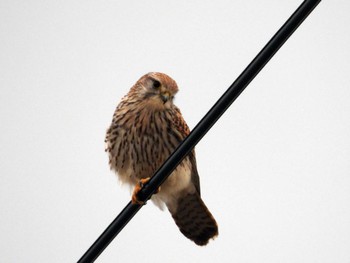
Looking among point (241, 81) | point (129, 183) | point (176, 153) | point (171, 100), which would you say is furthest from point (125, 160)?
point (241, 81)

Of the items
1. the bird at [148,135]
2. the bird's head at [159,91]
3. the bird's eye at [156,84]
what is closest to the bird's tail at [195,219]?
the bird at [148,135]

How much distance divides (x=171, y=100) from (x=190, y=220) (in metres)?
1.33

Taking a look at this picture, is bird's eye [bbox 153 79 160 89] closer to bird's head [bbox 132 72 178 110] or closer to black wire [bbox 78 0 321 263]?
bird's head [bbox 132 72 178 110]

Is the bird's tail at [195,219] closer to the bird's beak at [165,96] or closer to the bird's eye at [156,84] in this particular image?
the bird's beak at [165,96]

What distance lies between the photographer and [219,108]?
8.53 feet

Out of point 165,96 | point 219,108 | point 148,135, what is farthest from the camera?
point 165,96

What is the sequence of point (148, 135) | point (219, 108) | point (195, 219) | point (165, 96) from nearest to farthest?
1. point (219, 108)
2. point (148, 135)
3. point (165, 96)
4. point (195, 219)

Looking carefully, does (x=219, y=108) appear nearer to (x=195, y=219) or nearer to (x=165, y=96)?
(x=165, y=96)

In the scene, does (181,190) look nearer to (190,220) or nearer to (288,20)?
(190,220)

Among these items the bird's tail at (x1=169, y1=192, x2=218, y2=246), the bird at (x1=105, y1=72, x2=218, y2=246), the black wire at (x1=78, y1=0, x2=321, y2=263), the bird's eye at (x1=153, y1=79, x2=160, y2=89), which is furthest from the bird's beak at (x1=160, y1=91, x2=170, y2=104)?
the black wire at (x1=78, y1=0, x2=321, y2=263)

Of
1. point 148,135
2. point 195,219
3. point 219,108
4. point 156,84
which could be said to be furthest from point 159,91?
point 219,108

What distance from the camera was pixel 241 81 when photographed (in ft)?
8.31

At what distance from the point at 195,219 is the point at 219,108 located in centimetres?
327

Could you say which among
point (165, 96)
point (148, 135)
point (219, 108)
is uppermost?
point (165, 96)
